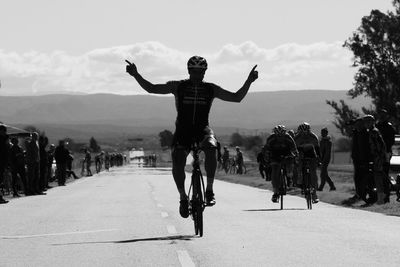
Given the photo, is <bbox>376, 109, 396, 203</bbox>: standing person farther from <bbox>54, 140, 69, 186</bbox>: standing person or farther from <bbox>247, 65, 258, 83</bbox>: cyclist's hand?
<bbox>54, 140, 69, 186</bbox>: standing person

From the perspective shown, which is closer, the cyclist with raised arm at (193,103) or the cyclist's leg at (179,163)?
the cyclist with raised arm at (193,103)

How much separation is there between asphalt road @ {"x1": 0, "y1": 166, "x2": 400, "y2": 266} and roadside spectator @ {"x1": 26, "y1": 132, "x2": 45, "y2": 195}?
364 inches

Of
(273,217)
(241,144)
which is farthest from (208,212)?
(241,144)

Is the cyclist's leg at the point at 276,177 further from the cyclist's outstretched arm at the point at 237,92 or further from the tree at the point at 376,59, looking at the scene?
the tree at the point at 376,59

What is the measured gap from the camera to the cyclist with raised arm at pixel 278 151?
1866 centimetres

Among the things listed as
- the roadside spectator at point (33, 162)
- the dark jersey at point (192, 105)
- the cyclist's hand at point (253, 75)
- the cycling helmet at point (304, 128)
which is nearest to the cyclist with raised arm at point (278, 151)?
the cycling helmet at point (304, 128)

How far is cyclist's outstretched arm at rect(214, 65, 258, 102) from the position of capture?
1189 centimetres

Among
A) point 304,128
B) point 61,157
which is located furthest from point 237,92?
point 61,157

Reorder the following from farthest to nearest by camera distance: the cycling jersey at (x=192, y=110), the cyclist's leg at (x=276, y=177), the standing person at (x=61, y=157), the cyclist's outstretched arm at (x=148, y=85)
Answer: the standing person at (x=61, y=157) → the cyclist's leg at (x=276, y=177) → the cycling jersey at (x=192, y=110) → the cyclist's outstretched arm at (x=148, y=85)

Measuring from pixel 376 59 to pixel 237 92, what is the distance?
178 feet

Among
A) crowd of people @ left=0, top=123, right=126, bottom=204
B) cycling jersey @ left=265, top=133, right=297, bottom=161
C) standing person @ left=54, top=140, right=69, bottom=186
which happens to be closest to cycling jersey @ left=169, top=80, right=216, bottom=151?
cycling jersey @ left=265, top=133, right=297, bottom=161

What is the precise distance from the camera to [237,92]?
1205 centimetres

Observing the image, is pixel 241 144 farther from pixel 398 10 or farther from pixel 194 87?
pixel 194 87

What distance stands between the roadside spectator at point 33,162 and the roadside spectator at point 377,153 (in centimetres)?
1170
